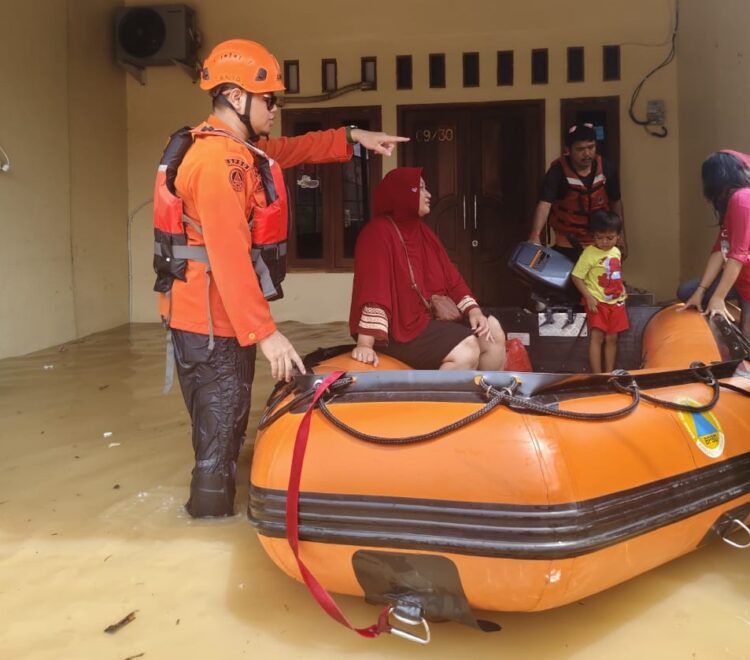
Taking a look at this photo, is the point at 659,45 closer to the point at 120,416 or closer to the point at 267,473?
the point at 120,416

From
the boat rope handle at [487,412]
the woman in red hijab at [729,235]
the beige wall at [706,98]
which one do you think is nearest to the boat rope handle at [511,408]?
the boat rope handle at [487,412]

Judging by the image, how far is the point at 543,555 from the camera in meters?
1.51

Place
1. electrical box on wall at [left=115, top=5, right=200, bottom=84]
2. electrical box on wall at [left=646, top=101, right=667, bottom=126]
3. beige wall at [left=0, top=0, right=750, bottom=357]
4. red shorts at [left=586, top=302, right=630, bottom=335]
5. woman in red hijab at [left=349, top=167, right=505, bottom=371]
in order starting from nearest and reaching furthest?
1. woman in red hijab at [left=349, top=167, right=505, bottom=371]
2. red shorts at [left=586, top=302, right=630, bottom=335]
3. beige wall at [left=0, top=0, right=750, bottom=357]
4. electrical box on wall at [left=646, top=101, right=667, bottom=126]
5. electrical box on wall at [left=115, top=5, right=200, bottom=84]

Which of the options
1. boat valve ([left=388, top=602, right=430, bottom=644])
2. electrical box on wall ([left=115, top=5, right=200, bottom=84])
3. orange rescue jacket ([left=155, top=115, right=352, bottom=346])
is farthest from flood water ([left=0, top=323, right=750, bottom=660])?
electrical box on wall ([left=115, top=5, right=200, bottom=84])

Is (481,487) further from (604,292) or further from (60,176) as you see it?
(60,176)

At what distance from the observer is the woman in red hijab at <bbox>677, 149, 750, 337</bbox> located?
2.71m

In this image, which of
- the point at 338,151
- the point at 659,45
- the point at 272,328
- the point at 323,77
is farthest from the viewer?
the point at 323,77

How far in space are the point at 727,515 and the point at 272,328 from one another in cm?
132

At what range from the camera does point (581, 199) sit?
4.27 metres

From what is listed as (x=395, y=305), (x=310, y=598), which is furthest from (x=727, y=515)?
(x=395, y=305)

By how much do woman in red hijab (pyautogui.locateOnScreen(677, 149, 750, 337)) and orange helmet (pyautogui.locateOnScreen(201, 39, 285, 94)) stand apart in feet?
5.83

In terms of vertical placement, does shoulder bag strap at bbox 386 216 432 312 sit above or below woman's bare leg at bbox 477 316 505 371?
above

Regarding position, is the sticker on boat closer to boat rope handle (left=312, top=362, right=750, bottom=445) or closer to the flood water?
boat rope handle (left=312, top=362, right=750, bottom=445)

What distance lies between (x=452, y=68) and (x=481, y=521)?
5577 mm
